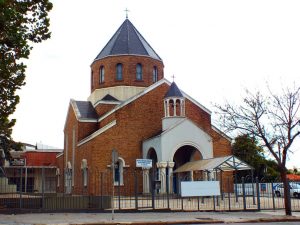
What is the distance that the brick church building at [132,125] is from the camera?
34906mm

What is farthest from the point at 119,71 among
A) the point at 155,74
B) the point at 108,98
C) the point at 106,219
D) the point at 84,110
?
the point at 106,219

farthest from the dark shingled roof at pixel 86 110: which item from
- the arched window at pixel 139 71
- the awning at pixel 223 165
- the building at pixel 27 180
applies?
the building at pixel 27 180

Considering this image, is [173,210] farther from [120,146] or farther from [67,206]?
[120,146]

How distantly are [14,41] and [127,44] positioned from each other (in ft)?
96.5

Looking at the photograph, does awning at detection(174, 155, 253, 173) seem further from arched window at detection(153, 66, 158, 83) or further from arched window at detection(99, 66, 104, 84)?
arched window at detection(99, 66, 104, 84)

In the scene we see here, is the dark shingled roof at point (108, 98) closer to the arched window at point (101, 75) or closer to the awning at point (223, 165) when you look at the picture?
the arched window at point (101, 75)

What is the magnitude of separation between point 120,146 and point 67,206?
1592 cm

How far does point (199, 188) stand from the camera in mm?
22391

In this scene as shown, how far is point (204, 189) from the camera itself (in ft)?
73.5

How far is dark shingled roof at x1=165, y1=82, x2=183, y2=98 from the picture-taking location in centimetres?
3716

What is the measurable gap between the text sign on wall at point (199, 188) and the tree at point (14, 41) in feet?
31.5

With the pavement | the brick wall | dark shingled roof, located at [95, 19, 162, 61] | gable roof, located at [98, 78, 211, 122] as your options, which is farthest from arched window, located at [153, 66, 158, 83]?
the pavement

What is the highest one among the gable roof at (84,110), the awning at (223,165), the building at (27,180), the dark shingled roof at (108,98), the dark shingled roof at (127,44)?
the dark shingled roof at (127,44)

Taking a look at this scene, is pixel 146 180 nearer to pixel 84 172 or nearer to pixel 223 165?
pixel 84 172
